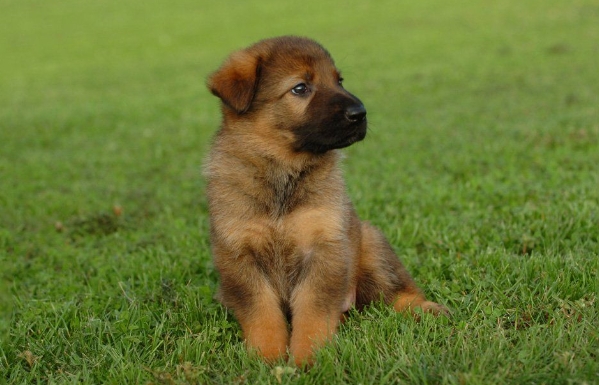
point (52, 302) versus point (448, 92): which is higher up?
point (52, 302)

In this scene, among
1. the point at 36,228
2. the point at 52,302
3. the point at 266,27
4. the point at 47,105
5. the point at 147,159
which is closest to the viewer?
the point at 52,302

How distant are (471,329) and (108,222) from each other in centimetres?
417

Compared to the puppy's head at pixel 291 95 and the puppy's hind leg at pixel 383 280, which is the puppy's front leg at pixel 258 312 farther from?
the puppy's head at pixel 291 95

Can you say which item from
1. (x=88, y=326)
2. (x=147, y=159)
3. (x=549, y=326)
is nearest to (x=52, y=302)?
(x=88, y=326)

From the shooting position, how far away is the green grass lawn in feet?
11.2

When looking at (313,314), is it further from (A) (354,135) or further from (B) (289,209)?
(A) (354,135)

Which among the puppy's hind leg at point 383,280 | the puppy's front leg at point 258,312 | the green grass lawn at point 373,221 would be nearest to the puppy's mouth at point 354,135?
the puppy's hind leg at point 383,280

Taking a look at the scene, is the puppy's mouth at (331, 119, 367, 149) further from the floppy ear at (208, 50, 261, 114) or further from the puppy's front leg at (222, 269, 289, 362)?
the puppy's front leg at (222, 269, 289, 362)

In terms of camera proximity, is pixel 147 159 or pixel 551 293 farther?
pixel 147 159

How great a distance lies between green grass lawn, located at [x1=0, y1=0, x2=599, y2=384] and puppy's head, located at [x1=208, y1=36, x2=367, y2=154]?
1.07m

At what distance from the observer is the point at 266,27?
2788 cm

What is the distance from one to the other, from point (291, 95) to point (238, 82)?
0.32 meters

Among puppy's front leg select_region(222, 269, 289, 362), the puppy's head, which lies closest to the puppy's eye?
the puppy's head

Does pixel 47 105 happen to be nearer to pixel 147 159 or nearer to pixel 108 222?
pixel 147 159
